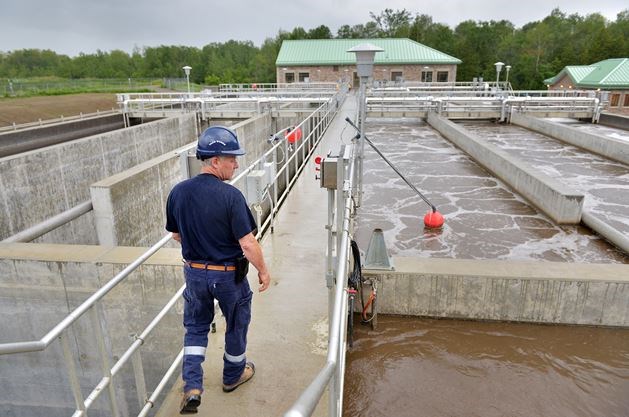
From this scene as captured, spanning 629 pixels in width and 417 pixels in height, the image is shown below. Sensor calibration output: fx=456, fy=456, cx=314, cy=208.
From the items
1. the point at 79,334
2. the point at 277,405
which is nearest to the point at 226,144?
the point at 277,405

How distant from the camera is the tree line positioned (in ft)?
184

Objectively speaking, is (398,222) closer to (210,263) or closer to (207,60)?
(210,263)

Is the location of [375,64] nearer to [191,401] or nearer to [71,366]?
[191,401]

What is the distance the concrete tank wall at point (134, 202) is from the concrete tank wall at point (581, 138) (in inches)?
584

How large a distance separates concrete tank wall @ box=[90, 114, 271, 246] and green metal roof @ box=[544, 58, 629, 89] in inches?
1327

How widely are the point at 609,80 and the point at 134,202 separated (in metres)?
36.0

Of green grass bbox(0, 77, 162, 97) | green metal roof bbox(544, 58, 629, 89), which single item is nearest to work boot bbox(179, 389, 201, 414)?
green metal roof bbox(544, 58, 629, 89)

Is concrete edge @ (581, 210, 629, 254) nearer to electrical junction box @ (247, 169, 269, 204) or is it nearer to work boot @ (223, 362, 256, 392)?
electrical junction box @ (247, 169, 269, 204)

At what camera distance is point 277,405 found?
3184mm

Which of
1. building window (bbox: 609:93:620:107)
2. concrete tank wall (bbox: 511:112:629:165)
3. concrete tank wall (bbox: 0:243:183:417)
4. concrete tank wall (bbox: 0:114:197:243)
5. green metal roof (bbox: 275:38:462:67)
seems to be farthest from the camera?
green metal roof (bbox: 275:38:462:67)

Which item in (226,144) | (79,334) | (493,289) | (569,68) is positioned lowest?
(79,334)

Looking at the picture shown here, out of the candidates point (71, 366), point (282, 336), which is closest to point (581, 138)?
point (282, 336)

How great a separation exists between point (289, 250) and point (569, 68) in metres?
Answer: 42.0

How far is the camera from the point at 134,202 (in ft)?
33.9
